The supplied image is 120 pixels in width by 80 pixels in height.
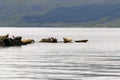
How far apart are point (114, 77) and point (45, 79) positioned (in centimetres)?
898

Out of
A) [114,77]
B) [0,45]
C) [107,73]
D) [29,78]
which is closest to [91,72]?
[107,73]

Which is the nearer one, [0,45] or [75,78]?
[75,78]

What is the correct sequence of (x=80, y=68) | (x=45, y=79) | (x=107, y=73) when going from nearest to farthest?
(x=45, y=79) → (x=107, y=73) → (x=80, y=68)

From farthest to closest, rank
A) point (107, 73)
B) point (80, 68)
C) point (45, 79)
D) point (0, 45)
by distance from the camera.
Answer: point (0, 45), point (80, 68), point (107, 73), point (45, 79)

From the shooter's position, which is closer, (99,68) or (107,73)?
(107,73)

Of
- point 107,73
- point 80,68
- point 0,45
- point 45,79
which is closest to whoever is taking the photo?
point 45,79

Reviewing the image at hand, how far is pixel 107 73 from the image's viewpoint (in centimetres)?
6278

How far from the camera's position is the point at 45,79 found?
184ft

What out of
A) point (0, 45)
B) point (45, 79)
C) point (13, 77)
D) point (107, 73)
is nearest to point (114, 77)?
point (107, 73)

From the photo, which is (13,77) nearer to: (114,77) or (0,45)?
(114,77)

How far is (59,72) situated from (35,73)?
3.58 meters

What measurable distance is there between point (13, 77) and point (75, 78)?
323 inches

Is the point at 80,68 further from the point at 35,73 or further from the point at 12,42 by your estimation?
the point at 12,42

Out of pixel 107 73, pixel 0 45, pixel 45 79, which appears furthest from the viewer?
pixel 0 45
